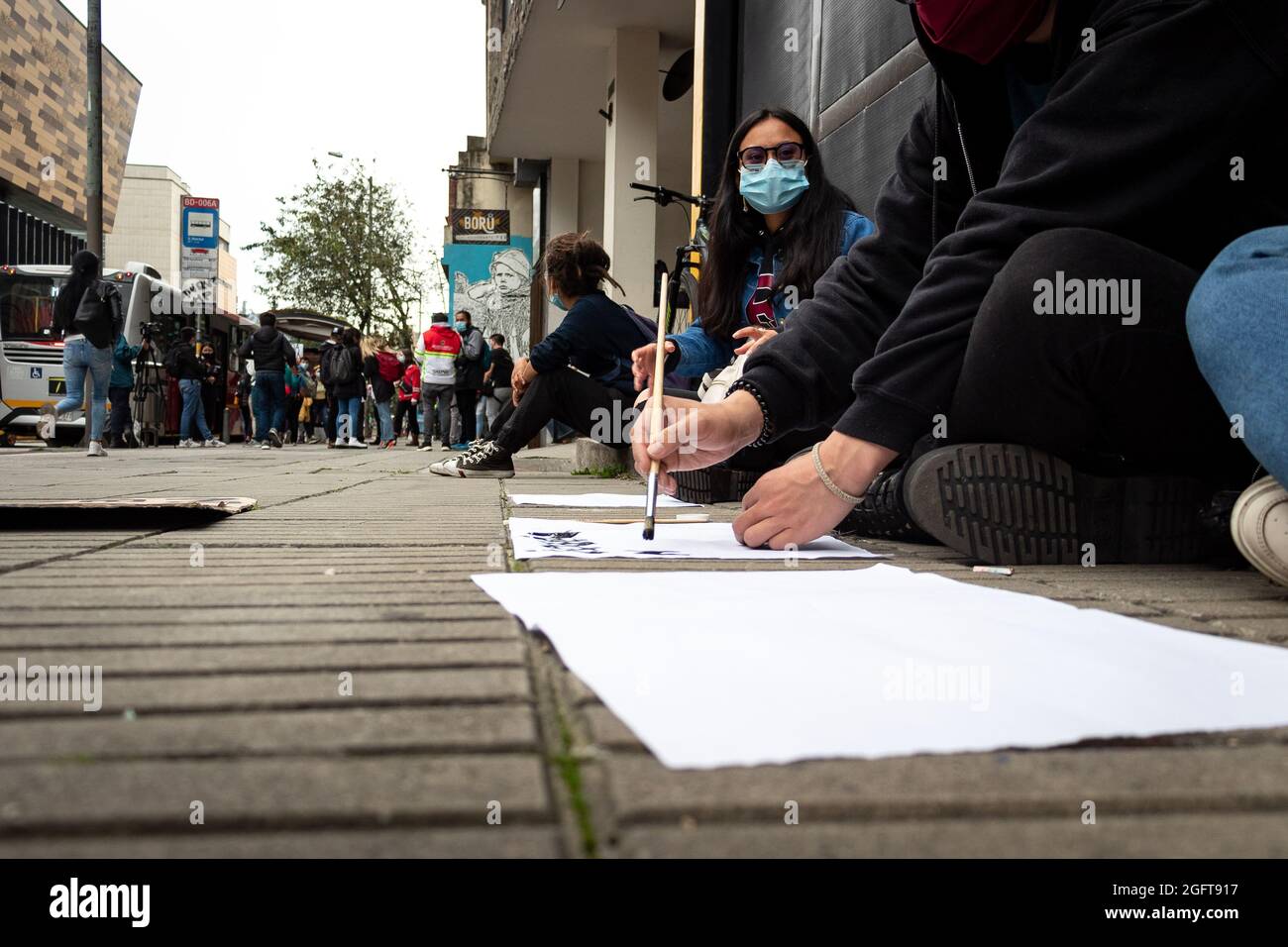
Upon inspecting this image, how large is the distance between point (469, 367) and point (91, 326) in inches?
187

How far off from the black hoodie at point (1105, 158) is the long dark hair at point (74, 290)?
393 inches

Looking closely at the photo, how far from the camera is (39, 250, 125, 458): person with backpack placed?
10.1m

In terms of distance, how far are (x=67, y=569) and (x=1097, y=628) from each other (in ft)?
5.07

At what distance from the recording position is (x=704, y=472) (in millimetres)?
3891

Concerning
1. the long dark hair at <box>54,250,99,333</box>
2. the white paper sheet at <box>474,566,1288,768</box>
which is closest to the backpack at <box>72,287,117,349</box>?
the long dark hair at <box>54,250,99,333</box>

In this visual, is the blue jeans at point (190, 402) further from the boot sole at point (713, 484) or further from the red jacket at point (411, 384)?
the boot sole at point (713, 484)

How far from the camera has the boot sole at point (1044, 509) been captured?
1.97 metres

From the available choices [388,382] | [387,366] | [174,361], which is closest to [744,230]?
[174,361]

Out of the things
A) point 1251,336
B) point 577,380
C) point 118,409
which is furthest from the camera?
point 118,409

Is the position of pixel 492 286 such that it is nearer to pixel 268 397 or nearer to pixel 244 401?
pixel 268 397

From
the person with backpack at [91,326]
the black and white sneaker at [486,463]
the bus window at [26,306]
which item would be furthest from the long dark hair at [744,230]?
the bus window at [26,306]

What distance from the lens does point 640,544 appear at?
227 centimetres

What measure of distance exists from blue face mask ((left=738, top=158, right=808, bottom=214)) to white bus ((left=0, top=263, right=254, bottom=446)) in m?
12.7
